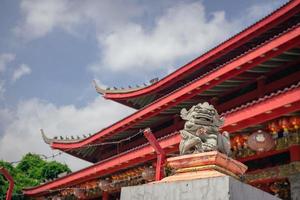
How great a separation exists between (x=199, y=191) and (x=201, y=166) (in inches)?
19.3

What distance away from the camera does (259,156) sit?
10.4m

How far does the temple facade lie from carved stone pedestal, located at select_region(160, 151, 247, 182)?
502cm

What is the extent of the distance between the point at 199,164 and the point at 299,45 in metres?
7.17

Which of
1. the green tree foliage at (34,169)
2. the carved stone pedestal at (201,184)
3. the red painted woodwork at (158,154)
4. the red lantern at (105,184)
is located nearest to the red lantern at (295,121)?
the red painted woodwork at (158,154)

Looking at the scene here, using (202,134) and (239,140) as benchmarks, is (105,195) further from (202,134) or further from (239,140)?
(202,134)

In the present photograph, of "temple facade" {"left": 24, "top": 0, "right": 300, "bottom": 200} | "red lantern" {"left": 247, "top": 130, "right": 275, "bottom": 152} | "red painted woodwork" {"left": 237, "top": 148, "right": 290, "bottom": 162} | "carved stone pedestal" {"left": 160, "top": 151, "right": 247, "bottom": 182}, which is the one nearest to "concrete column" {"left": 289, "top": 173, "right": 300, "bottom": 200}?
"temple facade" {"left": 24, "top": 0, "right": 300, "bottom": 200}

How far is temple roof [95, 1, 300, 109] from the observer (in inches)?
461

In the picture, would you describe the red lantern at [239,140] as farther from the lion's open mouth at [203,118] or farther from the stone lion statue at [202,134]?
the lion's open mouth at [203,118]

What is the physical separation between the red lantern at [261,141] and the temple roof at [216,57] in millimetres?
3785

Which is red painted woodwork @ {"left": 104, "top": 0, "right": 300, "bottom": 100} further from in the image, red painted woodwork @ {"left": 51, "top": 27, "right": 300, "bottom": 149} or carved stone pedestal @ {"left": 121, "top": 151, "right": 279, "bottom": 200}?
carved stone pedestal @ {"left": 121, "top": 151, "right": 279, "bottom": 200}

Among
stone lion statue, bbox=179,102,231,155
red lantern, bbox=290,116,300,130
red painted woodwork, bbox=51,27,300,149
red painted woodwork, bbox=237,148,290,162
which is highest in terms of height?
red painted woodwork, bbox=51,27,300,149

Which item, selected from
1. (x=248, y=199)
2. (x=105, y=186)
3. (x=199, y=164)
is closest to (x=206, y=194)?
(x=248, y=199)

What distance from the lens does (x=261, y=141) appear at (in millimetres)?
9445

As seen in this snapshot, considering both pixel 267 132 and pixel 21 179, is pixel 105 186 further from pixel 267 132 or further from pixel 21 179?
pixel 21 179
